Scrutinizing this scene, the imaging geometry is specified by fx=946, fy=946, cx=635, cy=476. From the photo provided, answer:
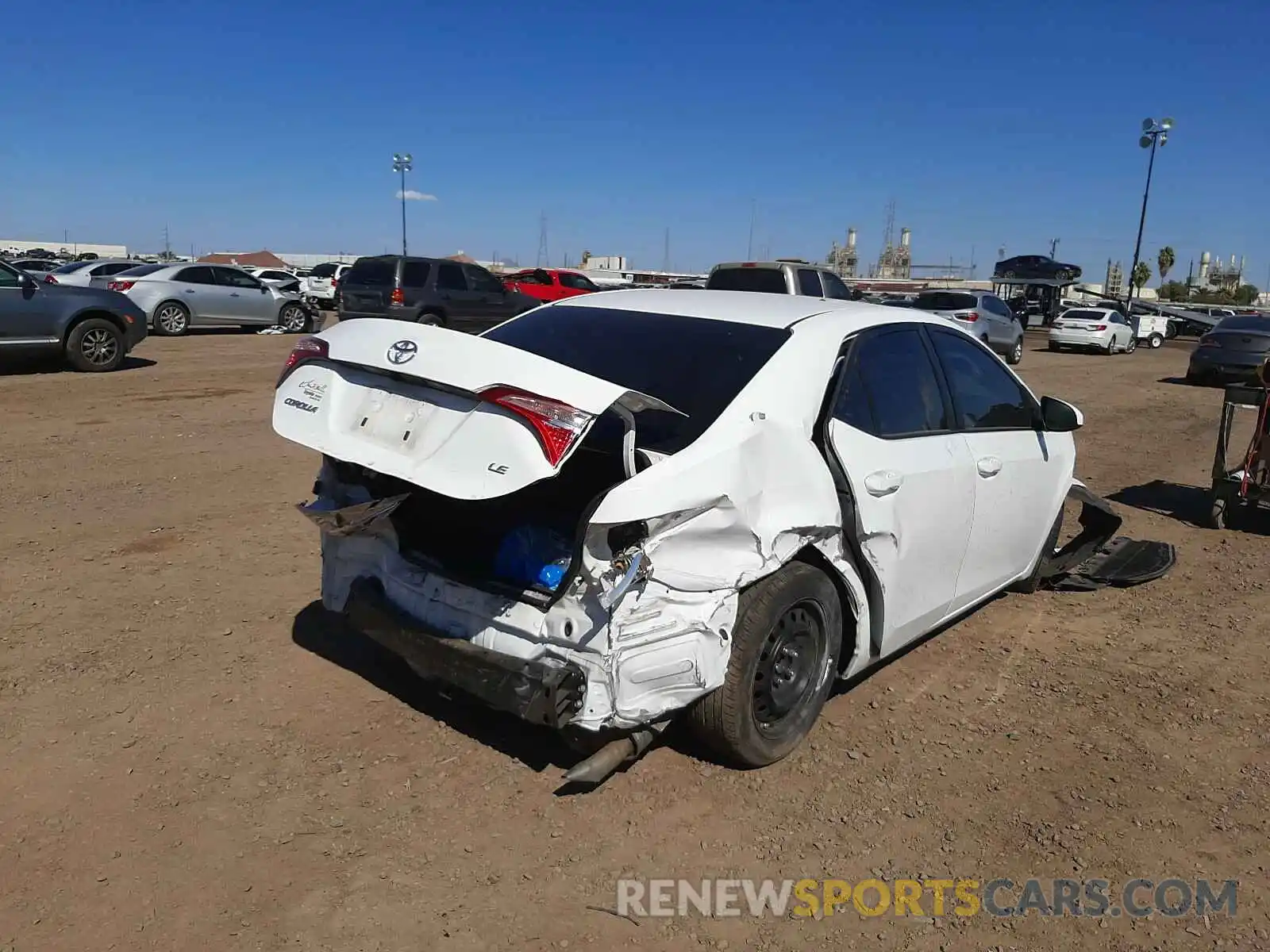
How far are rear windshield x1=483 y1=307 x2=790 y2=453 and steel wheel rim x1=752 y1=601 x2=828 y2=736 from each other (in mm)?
789

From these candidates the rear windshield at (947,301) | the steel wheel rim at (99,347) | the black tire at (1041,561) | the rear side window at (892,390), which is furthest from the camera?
the rear windshield at (947,301)

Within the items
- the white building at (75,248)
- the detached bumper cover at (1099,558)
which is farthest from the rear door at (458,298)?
the white building at (75,248)

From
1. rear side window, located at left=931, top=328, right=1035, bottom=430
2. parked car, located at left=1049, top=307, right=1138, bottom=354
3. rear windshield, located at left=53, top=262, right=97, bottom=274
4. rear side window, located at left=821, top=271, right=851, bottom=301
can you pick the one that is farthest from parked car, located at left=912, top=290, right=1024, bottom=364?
rear windshield, located at left=53, top=262, right=97, bottom=274

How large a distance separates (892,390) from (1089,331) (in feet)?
83.6

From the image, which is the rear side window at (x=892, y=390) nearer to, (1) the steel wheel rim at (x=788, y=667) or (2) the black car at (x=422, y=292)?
(1) the steel wheel rim at (x=788, y=667)

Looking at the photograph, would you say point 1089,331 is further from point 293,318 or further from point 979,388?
point 979,388

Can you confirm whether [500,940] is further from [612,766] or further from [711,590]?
[711,590]

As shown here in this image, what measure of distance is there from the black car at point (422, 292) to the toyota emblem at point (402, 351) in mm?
14566

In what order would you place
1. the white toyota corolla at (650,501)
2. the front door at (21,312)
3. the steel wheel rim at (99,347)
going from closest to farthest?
the white toyota corolla at (650,501), the front door at (21,312), the steel wheel rim at (99,347)

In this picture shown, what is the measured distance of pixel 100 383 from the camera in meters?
12.2

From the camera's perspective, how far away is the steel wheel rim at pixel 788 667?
342cm

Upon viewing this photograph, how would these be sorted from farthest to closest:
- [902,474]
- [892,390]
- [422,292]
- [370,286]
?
[422,292], [370,286], [892,390], [902,474]

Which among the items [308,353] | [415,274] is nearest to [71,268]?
[415,274]

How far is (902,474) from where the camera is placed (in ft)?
12.5
